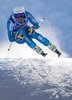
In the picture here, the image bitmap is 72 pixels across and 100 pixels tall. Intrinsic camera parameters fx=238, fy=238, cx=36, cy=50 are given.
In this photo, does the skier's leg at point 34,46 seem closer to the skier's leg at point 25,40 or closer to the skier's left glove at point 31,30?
the skier's leg at point 25,40

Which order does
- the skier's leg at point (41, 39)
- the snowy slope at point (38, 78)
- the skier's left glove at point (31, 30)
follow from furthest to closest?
the skier's leg at point (41, 39), the skier's left glove at point (31, 30), the snowy slope at point (38, 78)

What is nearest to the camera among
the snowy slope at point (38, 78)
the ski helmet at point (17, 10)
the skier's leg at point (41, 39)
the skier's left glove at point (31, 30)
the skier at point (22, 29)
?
the snowy slope at point (38, 78)

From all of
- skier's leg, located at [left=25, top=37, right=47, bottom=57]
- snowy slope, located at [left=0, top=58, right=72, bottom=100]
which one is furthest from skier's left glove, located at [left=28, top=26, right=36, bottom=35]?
snowy slope, located at [left=0, top=58, right=72, bottom=100]

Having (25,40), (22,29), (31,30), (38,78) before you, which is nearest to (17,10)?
(22,29)

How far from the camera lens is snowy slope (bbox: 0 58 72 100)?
18.9 ft

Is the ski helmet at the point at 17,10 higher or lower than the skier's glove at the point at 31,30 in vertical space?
higher

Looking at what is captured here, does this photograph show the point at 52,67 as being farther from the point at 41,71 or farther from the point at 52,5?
the point at 52,5

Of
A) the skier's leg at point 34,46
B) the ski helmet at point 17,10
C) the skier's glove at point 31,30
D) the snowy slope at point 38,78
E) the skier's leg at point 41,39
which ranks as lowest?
the snowy slope at point 38,78

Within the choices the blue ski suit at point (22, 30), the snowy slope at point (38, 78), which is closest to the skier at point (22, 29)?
the blue ski suit at point (22, 30)

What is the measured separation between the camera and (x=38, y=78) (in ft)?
23.1

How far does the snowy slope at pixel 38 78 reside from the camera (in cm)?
576

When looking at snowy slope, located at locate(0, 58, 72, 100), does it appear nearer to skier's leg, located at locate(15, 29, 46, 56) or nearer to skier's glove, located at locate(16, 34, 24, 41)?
skier's leg, located at locate(15, 29, 46, 56)

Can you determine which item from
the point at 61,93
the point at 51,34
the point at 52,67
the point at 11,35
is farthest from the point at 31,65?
the point at 51,34

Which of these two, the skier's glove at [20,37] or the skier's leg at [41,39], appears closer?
the skier's glove at [20,37]
